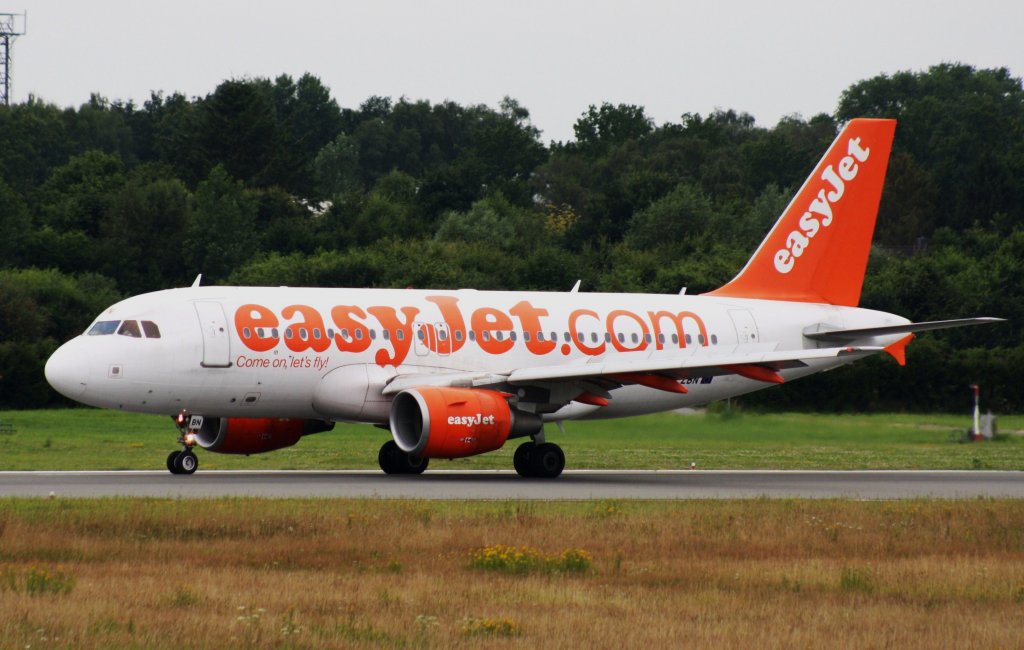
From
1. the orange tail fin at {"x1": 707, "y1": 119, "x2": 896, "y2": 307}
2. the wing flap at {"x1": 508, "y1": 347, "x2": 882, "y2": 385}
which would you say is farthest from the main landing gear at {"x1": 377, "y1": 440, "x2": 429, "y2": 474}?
the orange tail fin at {"x1": 707, "y1": 119, "x2": 896, "y2": 307}

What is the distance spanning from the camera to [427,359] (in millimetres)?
30906

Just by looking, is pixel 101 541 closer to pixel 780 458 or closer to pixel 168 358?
pixel 168 358

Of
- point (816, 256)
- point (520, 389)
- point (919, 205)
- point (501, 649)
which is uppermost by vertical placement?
point (919, 205)

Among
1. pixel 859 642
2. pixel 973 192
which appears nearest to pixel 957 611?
pixel 859 642

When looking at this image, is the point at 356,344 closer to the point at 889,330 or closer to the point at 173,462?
the point at 173,462

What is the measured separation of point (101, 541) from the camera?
60.6ft

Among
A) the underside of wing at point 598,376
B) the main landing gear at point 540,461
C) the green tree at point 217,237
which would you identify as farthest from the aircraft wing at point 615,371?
the green tree at point 217,237

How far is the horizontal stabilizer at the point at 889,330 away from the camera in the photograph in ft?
99.9

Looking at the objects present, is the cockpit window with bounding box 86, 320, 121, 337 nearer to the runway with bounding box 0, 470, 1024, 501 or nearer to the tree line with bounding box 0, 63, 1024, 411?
the runway with bounding box 0, 470, 1024, 501

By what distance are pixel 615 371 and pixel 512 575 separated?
1299 centimetres

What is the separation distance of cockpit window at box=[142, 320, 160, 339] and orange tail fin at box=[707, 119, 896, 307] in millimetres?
13199

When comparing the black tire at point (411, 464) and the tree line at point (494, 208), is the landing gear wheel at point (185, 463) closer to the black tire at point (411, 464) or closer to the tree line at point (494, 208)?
the black tire at point (411, 464)

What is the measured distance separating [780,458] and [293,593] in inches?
934

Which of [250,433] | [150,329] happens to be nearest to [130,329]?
[150,329]
